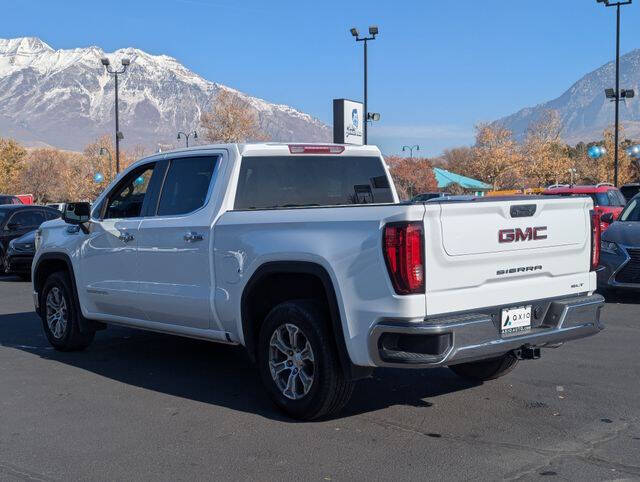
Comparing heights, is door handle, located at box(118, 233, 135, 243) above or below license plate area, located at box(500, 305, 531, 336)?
above

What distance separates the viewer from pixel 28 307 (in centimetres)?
1259

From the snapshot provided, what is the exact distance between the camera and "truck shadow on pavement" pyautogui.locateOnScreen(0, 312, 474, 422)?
6613 mm

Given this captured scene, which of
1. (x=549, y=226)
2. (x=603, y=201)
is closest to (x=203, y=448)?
(x=549, y=226)

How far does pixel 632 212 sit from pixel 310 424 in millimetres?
8625

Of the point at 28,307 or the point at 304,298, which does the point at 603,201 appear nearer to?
the point at 28,307

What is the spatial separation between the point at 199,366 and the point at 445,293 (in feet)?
11.3

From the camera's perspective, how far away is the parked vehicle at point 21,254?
657 inches

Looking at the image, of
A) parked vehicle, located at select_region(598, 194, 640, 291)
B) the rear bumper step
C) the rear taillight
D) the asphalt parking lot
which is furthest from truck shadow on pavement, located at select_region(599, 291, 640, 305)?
the rear bumper step

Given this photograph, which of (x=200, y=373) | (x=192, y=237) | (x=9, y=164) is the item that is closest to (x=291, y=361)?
(x=192, y=237)

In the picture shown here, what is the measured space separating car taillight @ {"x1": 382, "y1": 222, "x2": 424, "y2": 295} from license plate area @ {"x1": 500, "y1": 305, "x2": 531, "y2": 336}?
Answer: 733 mm

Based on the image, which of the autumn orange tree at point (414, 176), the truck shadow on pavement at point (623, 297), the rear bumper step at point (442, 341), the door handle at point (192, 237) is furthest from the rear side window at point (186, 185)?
the autumn orange tree at point (414, 176)

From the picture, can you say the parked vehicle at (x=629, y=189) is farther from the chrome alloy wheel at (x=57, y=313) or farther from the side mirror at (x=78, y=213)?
the side mirror at (x=78, y=213)

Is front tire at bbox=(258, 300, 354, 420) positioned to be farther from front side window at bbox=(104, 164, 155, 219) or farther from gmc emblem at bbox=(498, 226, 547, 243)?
front side window at bbox=(104, 164, 155, 219)

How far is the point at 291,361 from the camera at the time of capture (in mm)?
5980
